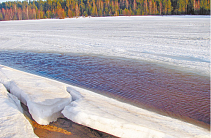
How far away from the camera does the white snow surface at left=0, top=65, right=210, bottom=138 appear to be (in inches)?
107

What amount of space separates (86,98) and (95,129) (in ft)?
2.62

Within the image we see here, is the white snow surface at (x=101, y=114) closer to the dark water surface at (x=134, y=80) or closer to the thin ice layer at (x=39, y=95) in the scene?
the thin ice layer at (x=39, y=95)

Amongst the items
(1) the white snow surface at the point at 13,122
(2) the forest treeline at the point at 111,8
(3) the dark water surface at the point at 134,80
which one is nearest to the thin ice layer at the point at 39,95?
(1) the white snow surface at the point at 13,122

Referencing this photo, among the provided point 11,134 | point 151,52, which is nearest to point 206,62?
point 151,52

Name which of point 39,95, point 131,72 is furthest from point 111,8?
point 39,95

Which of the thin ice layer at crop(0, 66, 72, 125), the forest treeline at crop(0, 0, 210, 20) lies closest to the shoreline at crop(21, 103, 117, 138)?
the thin ice layer at crop(0, 66, 72, 125)

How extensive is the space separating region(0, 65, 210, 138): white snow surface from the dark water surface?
1.82 feet

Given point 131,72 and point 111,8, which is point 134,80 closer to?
point 131,72

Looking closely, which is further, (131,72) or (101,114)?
(131,72)

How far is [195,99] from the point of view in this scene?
4.21 metres

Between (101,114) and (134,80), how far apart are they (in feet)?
8.22

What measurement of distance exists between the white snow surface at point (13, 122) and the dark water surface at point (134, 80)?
1938 mm

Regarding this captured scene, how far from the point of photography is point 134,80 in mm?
5293

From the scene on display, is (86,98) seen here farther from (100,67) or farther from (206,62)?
(206,62)
